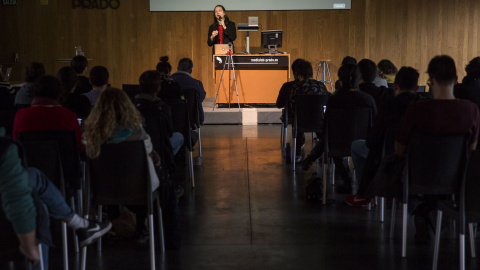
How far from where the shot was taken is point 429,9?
11719 mm

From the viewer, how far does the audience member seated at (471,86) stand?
5.24 m

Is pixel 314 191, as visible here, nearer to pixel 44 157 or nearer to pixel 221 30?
pixel 44 157

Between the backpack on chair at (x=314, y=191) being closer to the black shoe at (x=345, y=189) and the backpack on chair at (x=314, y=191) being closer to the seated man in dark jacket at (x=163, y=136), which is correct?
the black shoe at (x=345, y=189)

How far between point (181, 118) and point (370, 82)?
69.7 inches

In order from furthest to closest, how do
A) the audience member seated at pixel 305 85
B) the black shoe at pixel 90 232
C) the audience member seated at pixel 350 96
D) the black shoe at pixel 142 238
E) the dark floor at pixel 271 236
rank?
the audience member seated at pixel 305 85 < the audience member seated at pixel 350 96 < the black shoe at pixel 142 238 < the dark floor at pixel 271 236 < the black shoe at pixel 90 232

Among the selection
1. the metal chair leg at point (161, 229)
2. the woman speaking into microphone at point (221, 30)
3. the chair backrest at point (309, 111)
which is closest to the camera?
the metal chair leg at point (161, 229)

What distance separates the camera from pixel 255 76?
9.87 meters

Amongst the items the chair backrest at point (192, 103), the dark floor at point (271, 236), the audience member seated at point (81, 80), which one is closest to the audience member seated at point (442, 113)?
the dark floor at point (271, 236)

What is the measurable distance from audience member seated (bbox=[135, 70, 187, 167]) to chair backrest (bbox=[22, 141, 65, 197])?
83 centimetres

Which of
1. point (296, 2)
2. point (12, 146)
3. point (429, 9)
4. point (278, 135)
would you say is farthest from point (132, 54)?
point (12, 146)

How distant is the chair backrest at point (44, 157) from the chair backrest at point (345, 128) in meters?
2.28

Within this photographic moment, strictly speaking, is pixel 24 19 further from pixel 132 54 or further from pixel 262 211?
pixel 262 211

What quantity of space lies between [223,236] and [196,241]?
20 cm

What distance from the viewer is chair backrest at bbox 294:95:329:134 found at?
5.79 m
